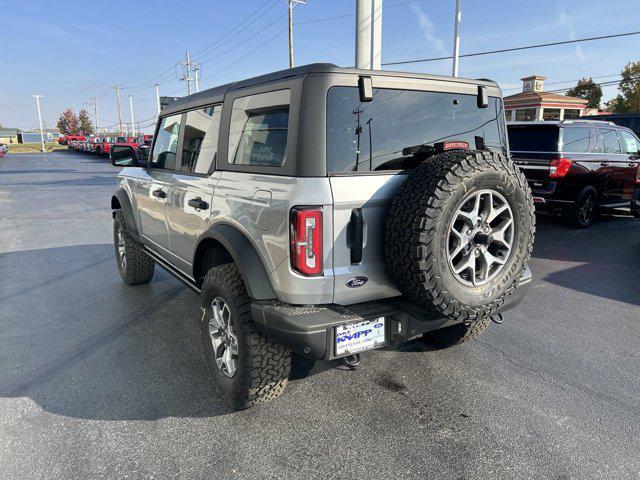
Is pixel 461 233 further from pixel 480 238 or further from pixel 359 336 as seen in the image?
pixel 359 336

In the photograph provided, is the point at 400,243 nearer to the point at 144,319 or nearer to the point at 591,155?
the point at 144,319

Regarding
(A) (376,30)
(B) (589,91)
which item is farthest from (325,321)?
(B) (589,91)

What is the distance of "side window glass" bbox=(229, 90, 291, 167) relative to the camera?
254 centimetres

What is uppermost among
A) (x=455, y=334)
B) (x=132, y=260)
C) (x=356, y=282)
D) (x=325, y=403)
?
(x=356, y=282)

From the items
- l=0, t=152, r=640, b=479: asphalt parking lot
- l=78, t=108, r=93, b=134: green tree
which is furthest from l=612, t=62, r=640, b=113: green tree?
l=78, t=108, r=93, b=134: green tree

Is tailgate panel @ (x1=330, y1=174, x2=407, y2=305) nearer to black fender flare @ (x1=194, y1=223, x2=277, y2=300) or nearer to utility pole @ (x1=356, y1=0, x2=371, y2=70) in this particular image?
black fender flare @ (x1=194, y1=223, x2=277, y2=300)

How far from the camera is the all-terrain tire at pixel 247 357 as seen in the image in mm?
2623

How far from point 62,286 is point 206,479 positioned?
3989 mm

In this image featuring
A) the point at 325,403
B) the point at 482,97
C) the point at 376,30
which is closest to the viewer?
the point at 325,403

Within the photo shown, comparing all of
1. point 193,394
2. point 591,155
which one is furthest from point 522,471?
point 591,155

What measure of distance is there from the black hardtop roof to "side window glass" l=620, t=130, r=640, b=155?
776 cm

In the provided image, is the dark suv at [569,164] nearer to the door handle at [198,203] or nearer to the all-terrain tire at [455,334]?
the all-terrain tire at [455,334]

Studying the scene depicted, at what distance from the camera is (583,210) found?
27.9ft

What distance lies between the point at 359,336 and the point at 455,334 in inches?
54.4
